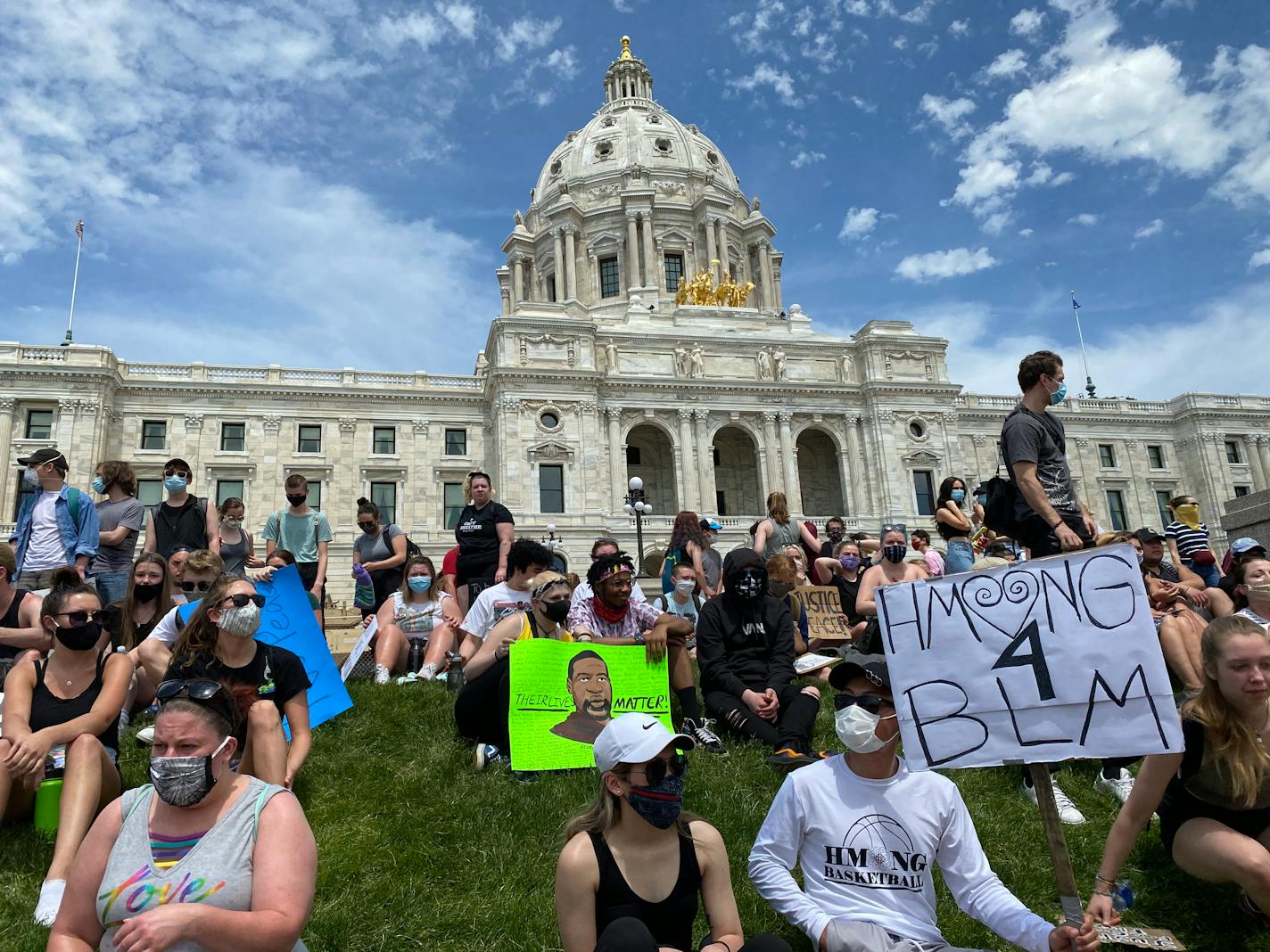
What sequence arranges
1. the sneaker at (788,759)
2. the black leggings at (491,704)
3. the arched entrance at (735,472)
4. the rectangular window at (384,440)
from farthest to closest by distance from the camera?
the arched entrance at (735,472)
the rectangular window at (384,440)
the black leggings at (491,704)
the sneaker at (788,759)

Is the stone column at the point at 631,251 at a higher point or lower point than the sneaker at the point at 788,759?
higher

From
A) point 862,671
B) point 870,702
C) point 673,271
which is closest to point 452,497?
point 673,271

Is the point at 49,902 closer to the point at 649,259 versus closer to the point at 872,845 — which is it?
the point at 872,845

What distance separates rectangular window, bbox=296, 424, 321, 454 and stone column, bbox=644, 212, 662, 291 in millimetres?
23797

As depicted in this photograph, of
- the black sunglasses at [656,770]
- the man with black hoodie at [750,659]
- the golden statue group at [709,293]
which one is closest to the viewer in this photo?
the black sunglasses at [656,770]

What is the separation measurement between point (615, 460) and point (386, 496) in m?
11.6

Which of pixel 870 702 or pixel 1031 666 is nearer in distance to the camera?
pixel 1031 666

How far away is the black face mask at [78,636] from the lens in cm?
588

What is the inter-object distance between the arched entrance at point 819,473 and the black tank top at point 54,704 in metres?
43.4

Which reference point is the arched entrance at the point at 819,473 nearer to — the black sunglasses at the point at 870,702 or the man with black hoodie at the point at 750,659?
the man with black hoodie at the point at 750,659

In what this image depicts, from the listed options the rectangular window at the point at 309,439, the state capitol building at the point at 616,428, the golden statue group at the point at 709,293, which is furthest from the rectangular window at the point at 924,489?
the rectangular window at the point at 309,439

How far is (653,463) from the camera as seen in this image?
47.4m

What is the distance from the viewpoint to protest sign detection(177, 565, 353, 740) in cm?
827

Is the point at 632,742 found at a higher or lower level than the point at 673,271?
lower
